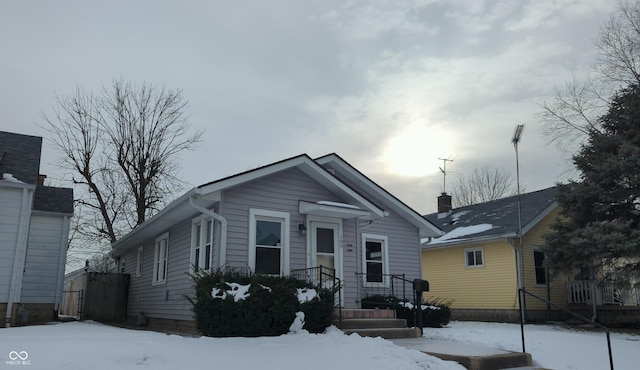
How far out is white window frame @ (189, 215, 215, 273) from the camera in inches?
428

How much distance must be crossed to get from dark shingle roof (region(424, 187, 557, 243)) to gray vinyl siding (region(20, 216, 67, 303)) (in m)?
13.9

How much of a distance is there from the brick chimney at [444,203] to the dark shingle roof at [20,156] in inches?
679

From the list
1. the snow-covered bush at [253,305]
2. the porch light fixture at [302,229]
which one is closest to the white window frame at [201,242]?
the snow-covered bush at [253,305]

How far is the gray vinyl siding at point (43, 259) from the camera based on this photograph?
1462 centimetres

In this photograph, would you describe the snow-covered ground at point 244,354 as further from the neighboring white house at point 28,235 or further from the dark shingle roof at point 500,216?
the dark shingle roof at point 500,216

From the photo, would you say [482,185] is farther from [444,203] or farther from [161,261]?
[161,261]

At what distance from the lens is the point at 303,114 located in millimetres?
17750

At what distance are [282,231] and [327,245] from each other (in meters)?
1.41

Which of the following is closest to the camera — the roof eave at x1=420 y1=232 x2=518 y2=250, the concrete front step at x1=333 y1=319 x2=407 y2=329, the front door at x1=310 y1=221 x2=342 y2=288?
the concrete front step at x1=333 y1=319 x2=407 y2=329

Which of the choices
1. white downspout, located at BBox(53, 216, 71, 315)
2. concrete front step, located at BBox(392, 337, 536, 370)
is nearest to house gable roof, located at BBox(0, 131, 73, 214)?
white downspout, located at BBox(53, 216, 71, 315)

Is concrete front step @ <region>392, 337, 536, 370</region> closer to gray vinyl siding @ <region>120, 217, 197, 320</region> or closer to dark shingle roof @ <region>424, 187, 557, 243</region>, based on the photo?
gray vinyl siding @ <region>120, 217, 197, 320</region>

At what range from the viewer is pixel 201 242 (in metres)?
11.4

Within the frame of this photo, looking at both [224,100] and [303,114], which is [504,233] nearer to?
[303,114]

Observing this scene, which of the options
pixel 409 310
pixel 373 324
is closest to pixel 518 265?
pixel 409 310
